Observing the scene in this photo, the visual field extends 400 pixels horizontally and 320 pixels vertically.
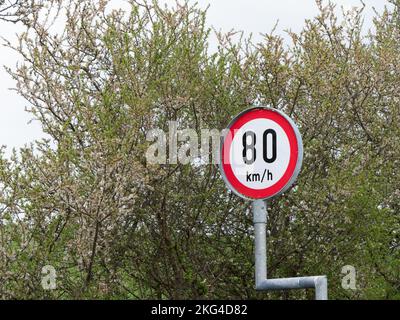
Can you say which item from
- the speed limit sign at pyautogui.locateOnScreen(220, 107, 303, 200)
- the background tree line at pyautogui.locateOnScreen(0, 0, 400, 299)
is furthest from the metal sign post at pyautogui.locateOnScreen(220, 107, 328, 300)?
the background tree line at pyautogui.locateOnScreen(0, 0, 400, 299)

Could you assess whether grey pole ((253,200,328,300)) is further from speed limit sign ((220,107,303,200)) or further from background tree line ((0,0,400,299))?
background tree line ((0,0,400,299))

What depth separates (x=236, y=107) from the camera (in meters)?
11.6

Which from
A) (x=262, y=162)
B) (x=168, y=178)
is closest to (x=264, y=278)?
(x=262, y=162)

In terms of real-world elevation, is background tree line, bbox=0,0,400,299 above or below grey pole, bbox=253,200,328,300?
above

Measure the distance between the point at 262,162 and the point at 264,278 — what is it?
655mm

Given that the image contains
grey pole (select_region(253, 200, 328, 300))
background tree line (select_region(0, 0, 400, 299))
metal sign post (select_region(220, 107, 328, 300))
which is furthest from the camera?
background tree line (select_region(0, 0, 400, 299))

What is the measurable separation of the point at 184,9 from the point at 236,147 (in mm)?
7224

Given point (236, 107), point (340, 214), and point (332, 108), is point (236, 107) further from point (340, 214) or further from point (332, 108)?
point (340, 214)

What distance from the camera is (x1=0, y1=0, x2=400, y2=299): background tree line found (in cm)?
1005

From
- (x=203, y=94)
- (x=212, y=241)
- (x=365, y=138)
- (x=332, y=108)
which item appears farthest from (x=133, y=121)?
(x=365, y=138)

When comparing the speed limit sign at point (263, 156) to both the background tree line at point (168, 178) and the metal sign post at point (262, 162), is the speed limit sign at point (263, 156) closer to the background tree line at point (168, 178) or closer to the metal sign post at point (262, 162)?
the metal sign post at point (262, 162)

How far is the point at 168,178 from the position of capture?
Answer: 10.7 meters

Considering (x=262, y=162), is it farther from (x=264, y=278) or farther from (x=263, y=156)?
(x=264, y=278)

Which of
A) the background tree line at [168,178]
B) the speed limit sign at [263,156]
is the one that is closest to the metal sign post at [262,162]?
the speed limit sign at [263,156]
